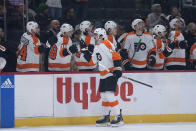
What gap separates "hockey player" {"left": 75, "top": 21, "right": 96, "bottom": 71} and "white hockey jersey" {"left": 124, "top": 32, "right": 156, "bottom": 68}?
23.8 inches

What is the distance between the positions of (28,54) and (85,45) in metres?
0.90

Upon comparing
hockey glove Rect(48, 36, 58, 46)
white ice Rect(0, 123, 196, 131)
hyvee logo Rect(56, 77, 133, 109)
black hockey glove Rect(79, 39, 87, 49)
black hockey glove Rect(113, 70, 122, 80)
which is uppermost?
hockey glove Rect(48, 36, 58, 46)

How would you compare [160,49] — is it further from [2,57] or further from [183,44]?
[2,57]

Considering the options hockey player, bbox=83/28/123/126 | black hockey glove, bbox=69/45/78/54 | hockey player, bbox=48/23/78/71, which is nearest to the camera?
hockey player, bbox=83/28/123/126

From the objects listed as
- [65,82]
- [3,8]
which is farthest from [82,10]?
[65,82]

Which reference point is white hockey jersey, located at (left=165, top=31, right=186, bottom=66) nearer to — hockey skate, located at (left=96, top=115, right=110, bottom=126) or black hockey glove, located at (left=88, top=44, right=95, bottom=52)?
black hockey glove, located at (left=88, top=44, right=95, bottom=52)

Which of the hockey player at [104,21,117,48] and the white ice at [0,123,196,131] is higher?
the hockey player at [104,21,117,48]

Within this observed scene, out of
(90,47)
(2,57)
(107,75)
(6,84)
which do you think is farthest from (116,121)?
(2,57)

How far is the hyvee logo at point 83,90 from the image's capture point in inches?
314

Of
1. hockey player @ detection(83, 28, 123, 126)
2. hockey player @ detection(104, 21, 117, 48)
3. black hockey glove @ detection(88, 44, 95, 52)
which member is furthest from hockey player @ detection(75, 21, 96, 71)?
hockey player @ detection(83, 28, 123, 126)

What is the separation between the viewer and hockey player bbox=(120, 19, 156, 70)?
28.6 feet

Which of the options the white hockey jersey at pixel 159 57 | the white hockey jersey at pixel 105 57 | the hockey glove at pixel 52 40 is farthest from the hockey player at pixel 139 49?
the hockey glove at pixel 52 40

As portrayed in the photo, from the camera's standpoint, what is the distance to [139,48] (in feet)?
28.6

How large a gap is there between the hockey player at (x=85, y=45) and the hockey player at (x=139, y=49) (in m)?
0.56
